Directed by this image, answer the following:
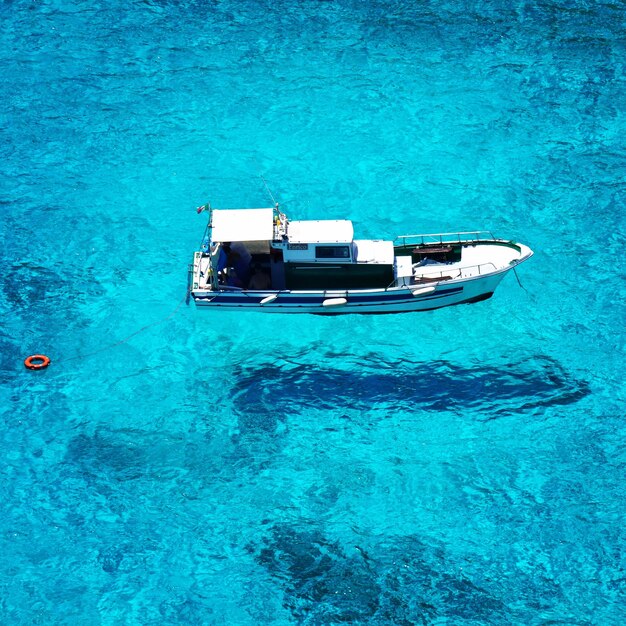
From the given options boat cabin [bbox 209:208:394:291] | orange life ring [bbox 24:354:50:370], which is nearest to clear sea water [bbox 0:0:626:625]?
orange life ring [bbox 24:354:50:370]

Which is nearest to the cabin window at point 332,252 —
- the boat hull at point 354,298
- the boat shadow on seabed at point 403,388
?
the boat hull at point 354,298

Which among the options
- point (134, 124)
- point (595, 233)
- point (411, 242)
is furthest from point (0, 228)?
point (595, 233)

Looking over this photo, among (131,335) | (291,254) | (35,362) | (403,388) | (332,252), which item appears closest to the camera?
(403,388)

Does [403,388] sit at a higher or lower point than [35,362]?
lower

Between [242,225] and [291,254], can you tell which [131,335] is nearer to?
[242,225]

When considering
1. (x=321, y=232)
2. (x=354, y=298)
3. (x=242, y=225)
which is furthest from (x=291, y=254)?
(x=354, y=298)

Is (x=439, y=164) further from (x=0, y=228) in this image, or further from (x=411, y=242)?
(x=0, y=228)
